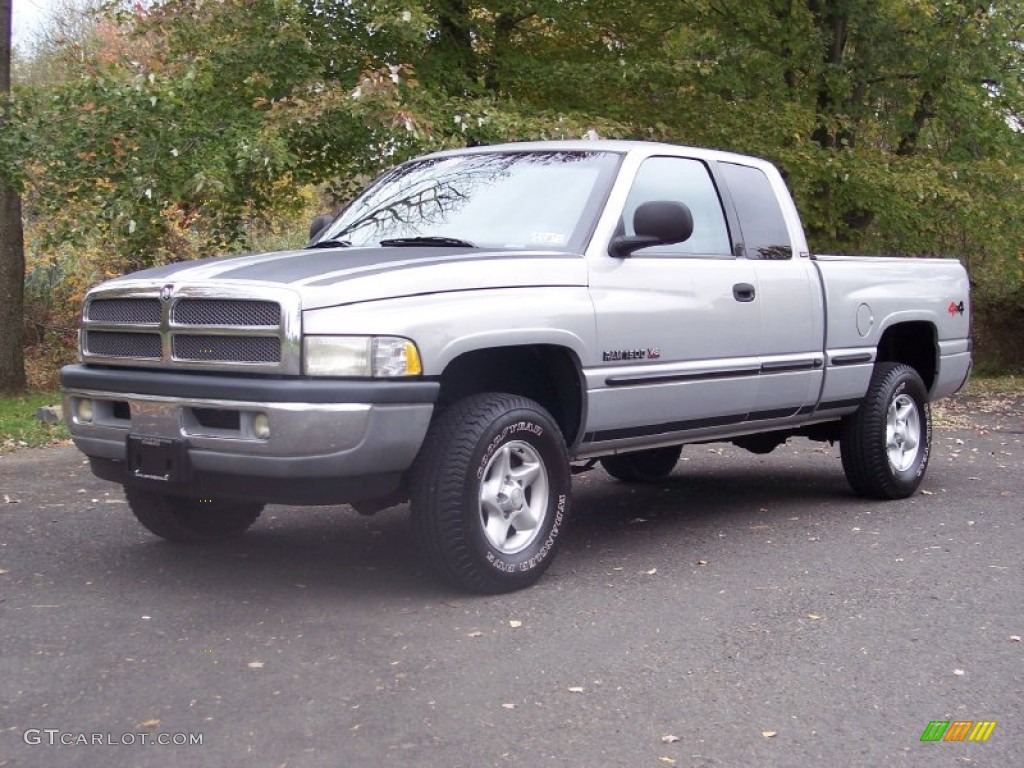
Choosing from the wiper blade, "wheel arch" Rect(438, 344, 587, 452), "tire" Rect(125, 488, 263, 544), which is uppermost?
the wiper blade

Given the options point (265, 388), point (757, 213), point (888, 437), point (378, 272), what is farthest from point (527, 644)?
point (888, 437)

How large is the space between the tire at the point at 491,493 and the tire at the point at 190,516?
1.37m

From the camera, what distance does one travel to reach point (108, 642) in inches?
184

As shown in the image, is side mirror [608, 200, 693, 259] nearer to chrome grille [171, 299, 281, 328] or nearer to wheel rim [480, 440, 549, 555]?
wheel rim [480, 440, 549, 555]

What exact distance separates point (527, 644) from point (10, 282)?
11.0 metres

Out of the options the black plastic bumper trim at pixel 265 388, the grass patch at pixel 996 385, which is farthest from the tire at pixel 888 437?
the grass patch at pixel 996 385

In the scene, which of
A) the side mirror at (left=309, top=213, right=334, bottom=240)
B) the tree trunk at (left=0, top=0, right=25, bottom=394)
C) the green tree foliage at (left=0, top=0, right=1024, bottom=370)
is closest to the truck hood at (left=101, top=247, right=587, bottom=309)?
the side mirror at (left=309, top=213, right=334, bottom=240)

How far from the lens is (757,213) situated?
281 inches

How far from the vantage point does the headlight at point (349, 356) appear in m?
4.87

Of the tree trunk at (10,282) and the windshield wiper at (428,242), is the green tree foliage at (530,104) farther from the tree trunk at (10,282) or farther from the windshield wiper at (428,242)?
the windshield wiper at (428,242)

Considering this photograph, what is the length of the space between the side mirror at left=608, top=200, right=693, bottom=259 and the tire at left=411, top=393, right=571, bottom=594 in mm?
926

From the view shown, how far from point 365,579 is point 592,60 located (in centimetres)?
1032

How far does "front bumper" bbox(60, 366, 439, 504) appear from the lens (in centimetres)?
482

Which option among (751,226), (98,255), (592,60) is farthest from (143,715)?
(98,255)
